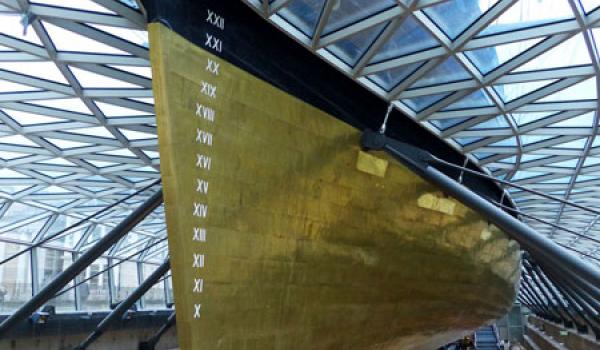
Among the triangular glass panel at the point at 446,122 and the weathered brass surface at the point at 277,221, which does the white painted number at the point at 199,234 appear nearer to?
the weathered brass surface at the point at 277,221

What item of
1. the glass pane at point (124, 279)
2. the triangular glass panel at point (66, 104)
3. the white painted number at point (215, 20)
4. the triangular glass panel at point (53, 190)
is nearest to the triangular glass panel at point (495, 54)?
the white painted number at point (215, 20)

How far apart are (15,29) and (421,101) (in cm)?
1180

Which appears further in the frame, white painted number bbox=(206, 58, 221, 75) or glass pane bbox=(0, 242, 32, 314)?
glass pane bbox=(0, 242, 32, 314)

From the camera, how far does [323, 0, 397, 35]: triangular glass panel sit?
11.6 metres

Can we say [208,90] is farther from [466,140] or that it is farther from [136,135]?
[136,135]

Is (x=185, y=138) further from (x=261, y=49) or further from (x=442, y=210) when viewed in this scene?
(x=442, y=210)

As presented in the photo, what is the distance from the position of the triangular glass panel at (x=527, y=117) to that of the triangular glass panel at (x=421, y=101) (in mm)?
3664

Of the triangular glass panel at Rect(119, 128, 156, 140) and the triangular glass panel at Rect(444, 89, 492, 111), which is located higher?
the triangular glass panel at Rect(119, 128, 156, 140)

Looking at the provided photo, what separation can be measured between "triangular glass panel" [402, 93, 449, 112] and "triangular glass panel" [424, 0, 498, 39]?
10.2 ft

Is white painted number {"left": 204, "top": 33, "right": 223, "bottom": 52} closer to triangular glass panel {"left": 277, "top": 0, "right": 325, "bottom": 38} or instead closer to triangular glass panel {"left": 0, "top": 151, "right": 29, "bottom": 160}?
triangular glass panel {"left": 277, "top": 0, "right": 325, "bottom": 38}

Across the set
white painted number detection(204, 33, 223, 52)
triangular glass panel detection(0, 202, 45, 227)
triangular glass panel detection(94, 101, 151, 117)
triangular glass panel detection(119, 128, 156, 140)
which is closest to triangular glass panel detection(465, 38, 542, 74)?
white painted number detection(204, 33, 223, 52)

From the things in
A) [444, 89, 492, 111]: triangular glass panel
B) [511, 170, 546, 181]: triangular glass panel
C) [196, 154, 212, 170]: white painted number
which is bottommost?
[196, 154, 212, 170]: white painted number

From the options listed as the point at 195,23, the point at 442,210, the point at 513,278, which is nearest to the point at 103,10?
the point at 195,23

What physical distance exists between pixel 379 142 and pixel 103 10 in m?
7.38
